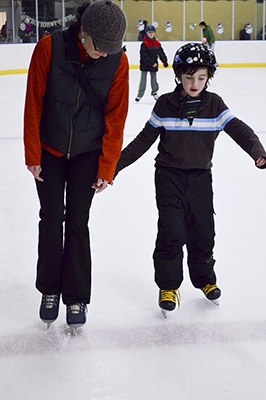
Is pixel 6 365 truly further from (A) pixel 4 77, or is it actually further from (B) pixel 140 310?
(A) pixel 4 77

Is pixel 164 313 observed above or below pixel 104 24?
below

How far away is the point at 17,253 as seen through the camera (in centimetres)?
255

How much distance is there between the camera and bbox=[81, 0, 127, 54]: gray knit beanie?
148cm

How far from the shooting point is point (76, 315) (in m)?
1.82

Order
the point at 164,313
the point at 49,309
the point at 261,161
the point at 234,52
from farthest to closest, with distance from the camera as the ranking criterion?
1. the point at 234,52
2. the point at 164,313
3. the point at 49,309
4. the point at 261,161

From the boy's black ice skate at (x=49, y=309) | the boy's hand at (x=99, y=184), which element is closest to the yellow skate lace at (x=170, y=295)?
the boy's black ice skate at (x=49, y=309)

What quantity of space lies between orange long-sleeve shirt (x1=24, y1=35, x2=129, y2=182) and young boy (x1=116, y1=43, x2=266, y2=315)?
17cm

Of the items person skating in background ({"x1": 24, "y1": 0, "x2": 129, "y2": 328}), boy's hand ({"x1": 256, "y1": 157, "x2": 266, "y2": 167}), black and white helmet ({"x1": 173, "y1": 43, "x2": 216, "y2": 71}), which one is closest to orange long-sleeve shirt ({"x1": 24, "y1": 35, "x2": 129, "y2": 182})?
person skating in background ({"x1": 24, "y1": 0, "x2": 129, "y2": 328})

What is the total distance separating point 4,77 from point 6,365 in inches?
428

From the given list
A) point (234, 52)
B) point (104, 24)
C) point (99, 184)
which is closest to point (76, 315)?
point (99, 184)

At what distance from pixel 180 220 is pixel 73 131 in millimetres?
541

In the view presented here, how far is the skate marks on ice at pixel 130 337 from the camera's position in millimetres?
1742

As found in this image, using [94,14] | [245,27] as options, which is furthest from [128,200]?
[245,27]

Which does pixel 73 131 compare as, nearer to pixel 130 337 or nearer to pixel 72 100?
pixel 72 100
